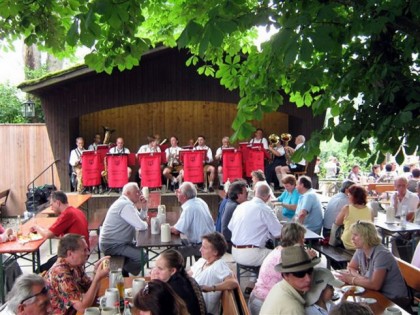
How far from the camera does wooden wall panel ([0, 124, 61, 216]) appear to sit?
50.8 ft

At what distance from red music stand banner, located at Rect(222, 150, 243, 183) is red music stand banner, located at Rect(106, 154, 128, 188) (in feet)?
8.36

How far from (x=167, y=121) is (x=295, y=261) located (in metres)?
12.7

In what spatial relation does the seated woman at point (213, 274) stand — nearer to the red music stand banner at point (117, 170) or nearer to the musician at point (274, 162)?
the red music stand banner at point (117, 170)

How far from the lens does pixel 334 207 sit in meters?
7.50

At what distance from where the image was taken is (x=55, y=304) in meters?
4.29

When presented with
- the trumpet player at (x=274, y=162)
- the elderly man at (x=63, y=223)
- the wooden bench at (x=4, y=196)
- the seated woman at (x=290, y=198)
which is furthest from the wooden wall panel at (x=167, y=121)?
the elderly man at (x=63, y=223)

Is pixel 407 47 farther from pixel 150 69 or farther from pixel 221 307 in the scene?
pixel 150 69

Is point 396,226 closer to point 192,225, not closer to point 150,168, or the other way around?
point 192,225

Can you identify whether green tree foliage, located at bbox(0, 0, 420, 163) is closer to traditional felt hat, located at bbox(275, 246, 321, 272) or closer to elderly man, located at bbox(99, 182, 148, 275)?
traditional felt hat, located at bbox(275, 246, 321, 272)

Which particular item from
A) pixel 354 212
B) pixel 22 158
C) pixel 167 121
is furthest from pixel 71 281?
pixel 22 158

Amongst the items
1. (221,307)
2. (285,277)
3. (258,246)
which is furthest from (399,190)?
(285,277)

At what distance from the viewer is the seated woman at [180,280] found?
3.92 m

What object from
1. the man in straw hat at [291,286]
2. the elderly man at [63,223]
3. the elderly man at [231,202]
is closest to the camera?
the man in straw hat at [291,286]

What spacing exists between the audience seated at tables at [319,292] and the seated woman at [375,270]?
3.21 feet
